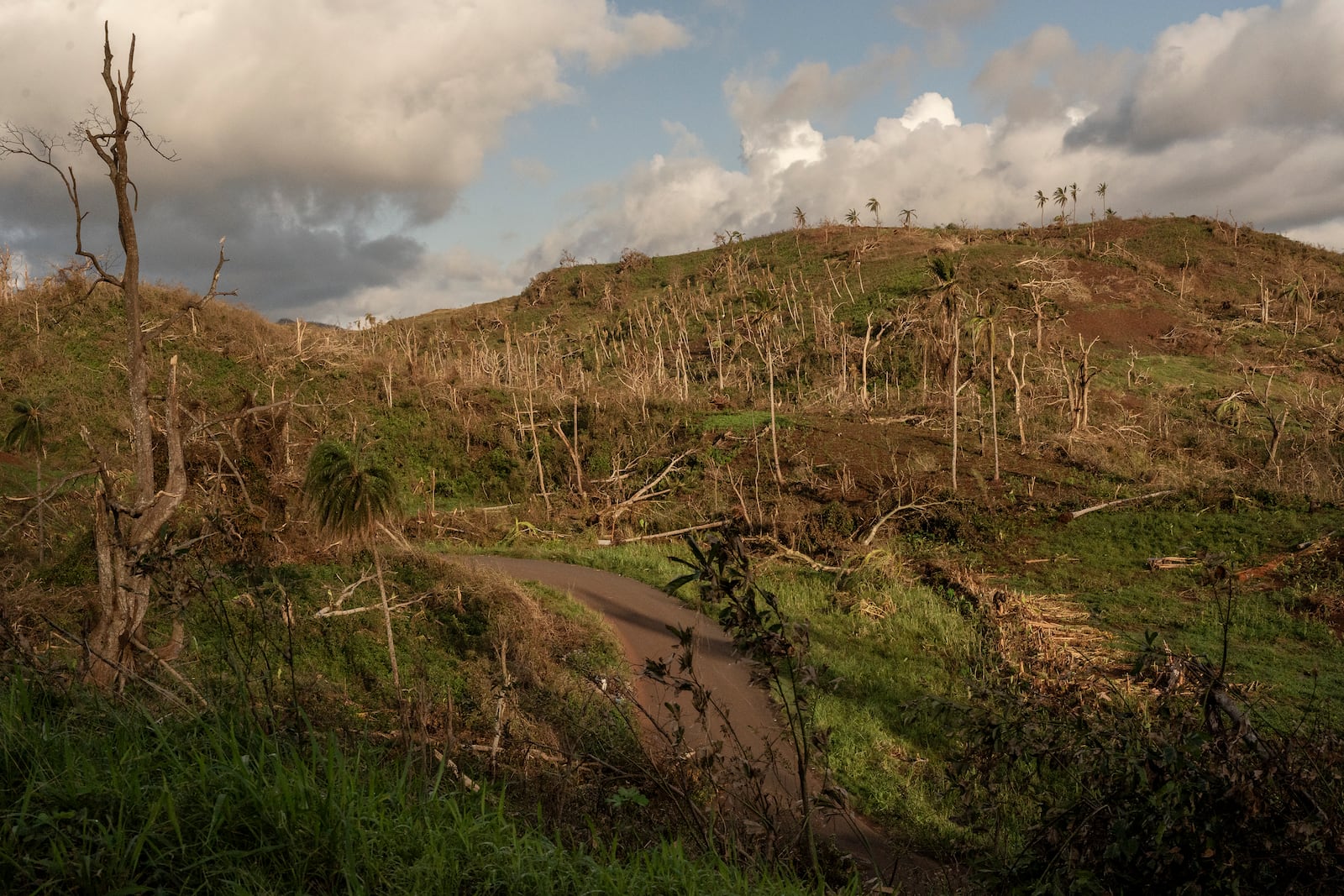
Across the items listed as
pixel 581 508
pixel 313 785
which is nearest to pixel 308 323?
pixel 581 508

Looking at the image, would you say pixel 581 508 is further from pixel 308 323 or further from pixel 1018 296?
pixel 1018 296

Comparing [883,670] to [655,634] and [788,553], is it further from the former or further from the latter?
[788,553]

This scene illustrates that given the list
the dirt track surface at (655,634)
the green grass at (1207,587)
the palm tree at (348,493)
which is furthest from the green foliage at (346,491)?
the green grass at (1207,587)

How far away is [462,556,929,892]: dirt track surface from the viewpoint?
943 cm

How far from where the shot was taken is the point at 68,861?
2.40 metres

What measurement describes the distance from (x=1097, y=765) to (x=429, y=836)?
3375 mm

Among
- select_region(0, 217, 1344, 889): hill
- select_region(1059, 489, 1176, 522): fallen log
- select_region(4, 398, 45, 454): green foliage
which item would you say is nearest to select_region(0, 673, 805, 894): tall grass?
select_region(0, 217, 1344, 889): hill

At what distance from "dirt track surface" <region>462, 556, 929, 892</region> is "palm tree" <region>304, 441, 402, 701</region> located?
441 centimetres

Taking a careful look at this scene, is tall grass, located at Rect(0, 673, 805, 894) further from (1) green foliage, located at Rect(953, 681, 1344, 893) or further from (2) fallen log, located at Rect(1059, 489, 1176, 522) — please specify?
(2) fallen log, located at Rect(1059, 489, 1176, 522)

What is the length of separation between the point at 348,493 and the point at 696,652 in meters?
6.13

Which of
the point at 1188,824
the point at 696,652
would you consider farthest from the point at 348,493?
the point at 1188,824

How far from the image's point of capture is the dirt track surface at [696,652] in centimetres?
943

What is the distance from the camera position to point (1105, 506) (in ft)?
74.0

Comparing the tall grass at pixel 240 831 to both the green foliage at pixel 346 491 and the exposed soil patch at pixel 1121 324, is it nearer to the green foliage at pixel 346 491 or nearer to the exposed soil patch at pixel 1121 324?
the green foliage at pixel 346 491
